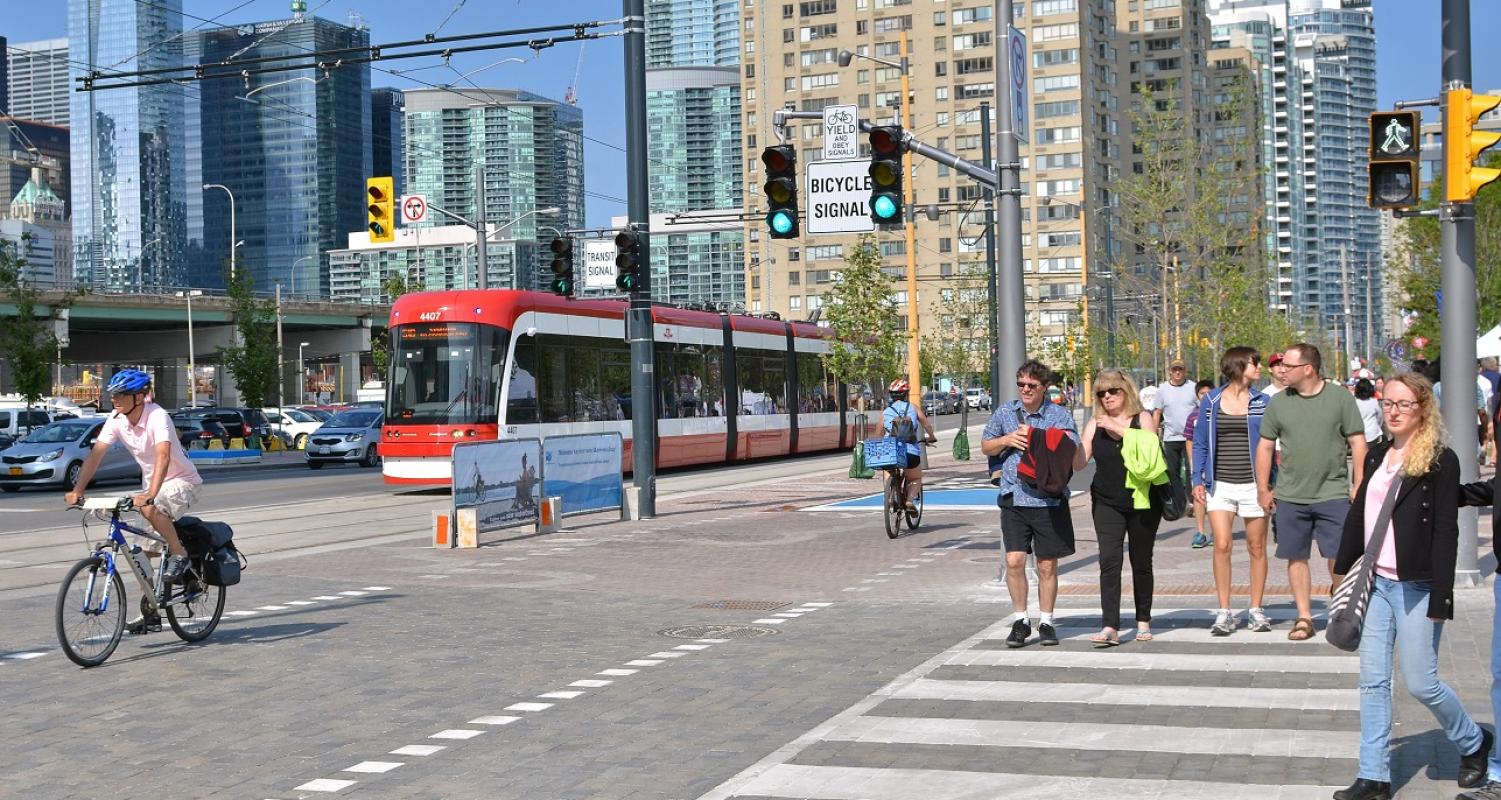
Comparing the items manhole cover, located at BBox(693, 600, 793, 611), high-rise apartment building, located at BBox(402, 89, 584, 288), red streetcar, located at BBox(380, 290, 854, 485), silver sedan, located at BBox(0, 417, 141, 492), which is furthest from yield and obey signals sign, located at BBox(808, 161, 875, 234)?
high-rise apartment building, located at BBox(402, 89, 584, 288)

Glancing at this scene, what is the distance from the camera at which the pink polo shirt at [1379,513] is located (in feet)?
21.2

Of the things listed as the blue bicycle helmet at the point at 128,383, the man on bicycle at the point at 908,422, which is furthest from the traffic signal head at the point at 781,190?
the blue bicycle helmet at the point at 128,383

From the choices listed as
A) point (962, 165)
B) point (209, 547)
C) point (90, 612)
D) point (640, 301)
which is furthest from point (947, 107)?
point (90, 612)

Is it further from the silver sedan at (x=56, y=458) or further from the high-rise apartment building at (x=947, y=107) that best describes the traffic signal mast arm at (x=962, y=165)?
the high-rise apartment building at (x=947, y=107)

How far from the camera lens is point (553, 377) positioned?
97.3 ft

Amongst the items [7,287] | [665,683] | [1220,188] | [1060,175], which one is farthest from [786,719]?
[1060,175]

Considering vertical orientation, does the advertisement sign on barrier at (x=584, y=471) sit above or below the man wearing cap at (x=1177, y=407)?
below

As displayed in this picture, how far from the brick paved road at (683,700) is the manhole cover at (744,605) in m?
0.05

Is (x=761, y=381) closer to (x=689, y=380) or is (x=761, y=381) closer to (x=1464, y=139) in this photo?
(x=689, y=380)

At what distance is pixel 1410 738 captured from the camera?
7.46 m

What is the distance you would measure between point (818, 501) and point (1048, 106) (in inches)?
4098

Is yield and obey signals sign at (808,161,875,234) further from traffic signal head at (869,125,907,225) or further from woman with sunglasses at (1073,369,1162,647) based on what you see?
woman with sunglasses at (1073,369,1162,647)

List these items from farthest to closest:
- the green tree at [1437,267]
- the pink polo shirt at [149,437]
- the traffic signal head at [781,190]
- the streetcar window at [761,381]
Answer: the green tree at [1437,267], the streetcar window at [761,381], the traffic signal head at [781,190], the pink polo shirt at [149,437]

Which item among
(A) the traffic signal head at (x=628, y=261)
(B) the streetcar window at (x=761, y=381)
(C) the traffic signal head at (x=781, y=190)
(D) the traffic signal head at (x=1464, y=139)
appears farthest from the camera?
(B) the streetcar window at (x=761, y=381)
